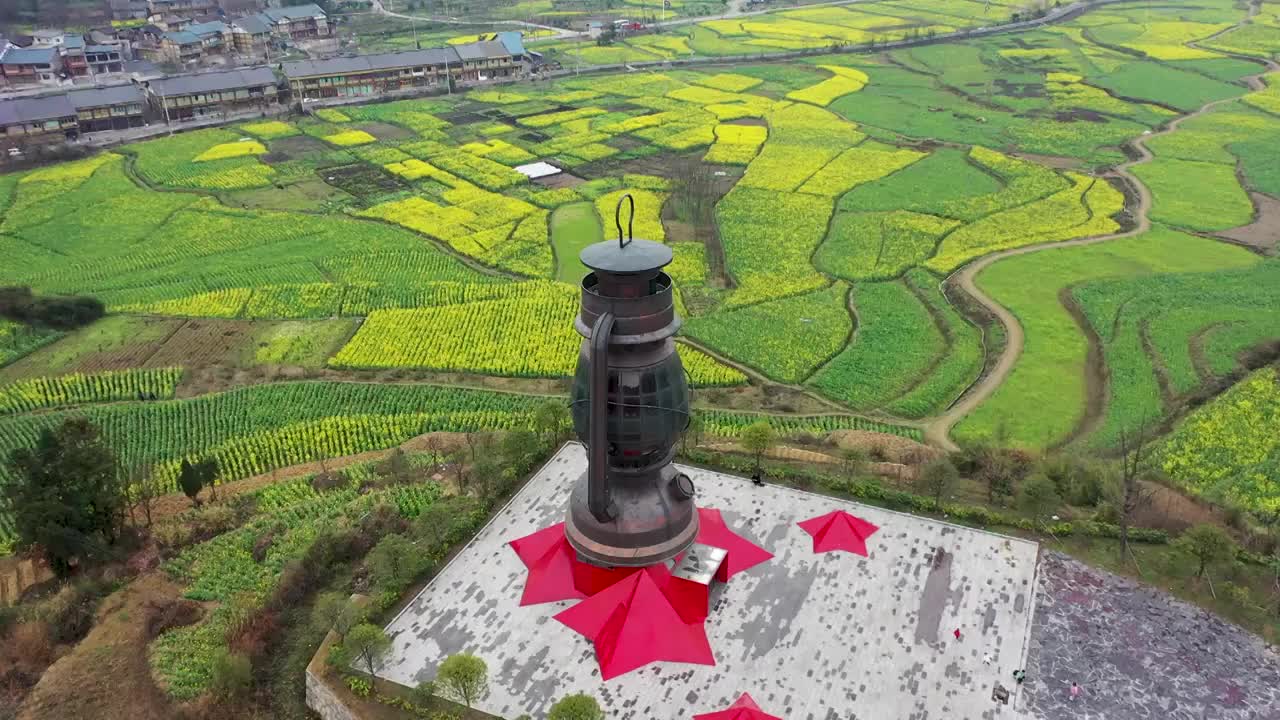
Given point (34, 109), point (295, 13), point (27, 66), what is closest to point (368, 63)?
point (34, 109)

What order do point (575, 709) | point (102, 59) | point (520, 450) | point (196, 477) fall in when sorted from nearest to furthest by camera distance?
point (575, 709), point (520, 450), point (196, 477), point (102, 59)

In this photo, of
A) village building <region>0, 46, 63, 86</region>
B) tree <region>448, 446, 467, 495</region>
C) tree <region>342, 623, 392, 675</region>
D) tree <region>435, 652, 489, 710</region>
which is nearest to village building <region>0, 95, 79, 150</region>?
village building <region>0, 46, 63, 86</region>

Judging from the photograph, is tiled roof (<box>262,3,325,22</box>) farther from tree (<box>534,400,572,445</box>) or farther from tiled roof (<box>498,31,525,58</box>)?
tree (<box>534,400,572,445</box>)

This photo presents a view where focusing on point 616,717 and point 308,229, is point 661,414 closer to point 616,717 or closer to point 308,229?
point 616,717

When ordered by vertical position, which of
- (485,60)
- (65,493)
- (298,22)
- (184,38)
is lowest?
(65,493)

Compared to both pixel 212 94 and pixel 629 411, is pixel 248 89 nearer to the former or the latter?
pixel 212 94

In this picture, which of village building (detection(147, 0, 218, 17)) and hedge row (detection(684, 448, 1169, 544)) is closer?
hedge row (detection(684, 448, 1169, 544))
